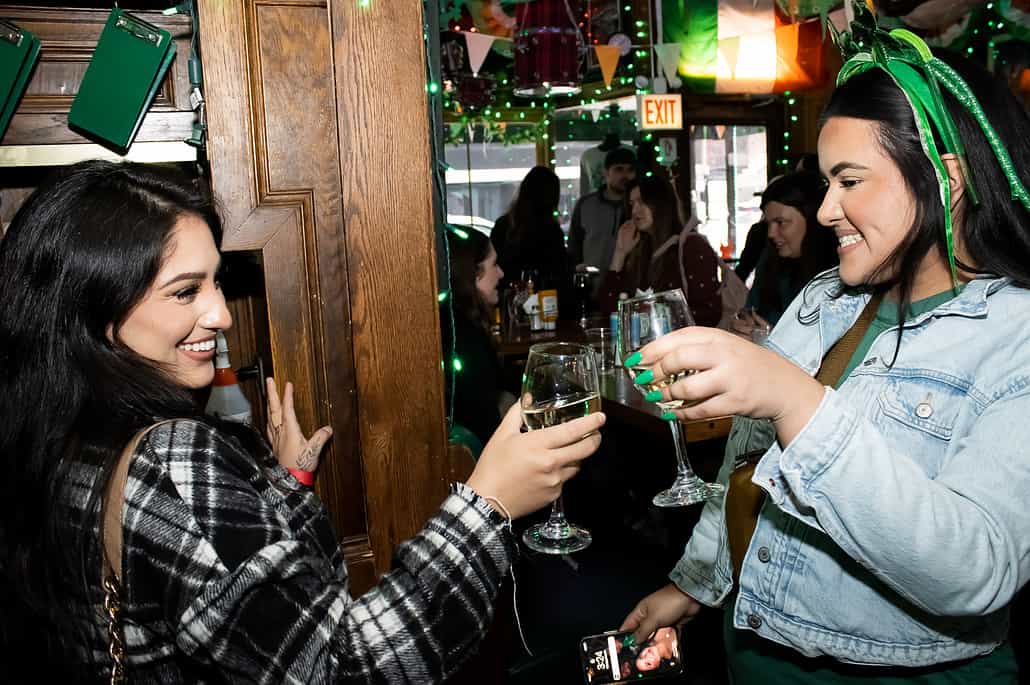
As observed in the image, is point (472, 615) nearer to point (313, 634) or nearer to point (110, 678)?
point (313, 634)

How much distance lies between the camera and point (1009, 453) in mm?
1028

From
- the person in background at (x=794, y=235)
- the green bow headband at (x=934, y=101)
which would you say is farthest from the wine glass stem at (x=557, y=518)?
the person in background at (x=794, y=235)

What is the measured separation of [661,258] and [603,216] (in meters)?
2.71

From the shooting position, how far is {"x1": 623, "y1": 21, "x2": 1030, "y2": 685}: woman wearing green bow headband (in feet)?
3.17

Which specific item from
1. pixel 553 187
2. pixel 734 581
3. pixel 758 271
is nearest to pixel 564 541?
pixel 734 581

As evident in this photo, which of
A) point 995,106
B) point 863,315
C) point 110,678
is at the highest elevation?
point 995,106

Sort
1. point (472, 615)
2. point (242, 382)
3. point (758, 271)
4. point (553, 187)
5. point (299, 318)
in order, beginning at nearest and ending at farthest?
1. point (472, 615)
2. point (299, 318)
3. point (242, 382)
4. point (758, 271)
5. point (553, 187)

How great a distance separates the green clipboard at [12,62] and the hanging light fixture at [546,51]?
3.49 m

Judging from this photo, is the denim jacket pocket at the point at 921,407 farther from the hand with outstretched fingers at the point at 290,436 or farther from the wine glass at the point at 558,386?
the hand with outstretched fingers at the point at 290,436

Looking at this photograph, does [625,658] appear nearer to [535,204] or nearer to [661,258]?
[661,258]

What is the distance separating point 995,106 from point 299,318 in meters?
1.35

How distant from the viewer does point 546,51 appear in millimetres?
4742

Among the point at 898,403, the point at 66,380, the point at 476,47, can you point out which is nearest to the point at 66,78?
the point at 66,380

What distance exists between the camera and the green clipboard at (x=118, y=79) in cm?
158
